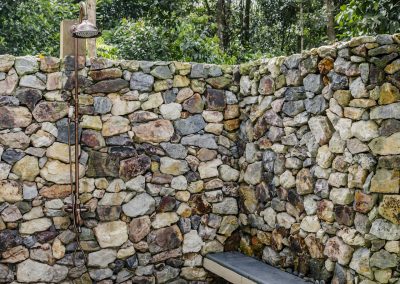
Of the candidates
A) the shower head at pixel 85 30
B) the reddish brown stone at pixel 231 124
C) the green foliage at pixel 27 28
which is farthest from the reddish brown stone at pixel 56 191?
the green foliage at pixel 27 28

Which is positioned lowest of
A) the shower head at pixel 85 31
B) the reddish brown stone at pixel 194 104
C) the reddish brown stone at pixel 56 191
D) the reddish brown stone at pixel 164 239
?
the reddish brown stone at pixel 164 239

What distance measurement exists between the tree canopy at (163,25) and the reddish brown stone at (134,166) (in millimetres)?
1785

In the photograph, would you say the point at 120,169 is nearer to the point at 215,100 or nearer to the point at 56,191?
the point at 56,191

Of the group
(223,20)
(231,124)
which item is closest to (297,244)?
(231,124)

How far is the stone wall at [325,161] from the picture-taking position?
274 centimetres

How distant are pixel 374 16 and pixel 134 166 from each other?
223 cm

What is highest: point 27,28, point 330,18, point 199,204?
point 330,18

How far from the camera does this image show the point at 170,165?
3834 millimetres

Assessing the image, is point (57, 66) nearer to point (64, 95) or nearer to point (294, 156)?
point (64, 95)

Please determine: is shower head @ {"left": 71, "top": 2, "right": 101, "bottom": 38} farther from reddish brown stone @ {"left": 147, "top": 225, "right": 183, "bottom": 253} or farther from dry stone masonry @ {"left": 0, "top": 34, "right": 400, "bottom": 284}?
reddish brown stone @ {"left": 147, "top": 225, "right": 183, "bottom": 253}

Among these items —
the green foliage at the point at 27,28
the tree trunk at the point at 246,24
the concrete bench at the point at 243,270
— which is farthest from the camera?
the tree trunk at the point at 246,24

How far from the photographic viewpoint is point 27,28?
591 centimetres

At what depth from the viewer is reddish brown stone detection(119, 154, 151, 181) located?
3.70m

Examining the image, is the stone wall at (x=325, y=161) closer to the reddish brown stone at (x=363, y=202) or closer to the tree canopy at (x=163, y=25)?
the reddish brown stone at (x=363, y=202)
